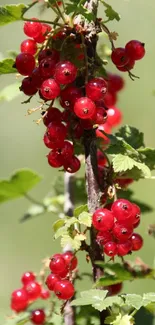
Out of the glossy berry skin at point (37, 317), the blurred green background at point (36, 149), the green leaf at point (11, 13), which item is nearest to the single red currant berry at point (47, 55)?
the green leaf at point (11, 13)

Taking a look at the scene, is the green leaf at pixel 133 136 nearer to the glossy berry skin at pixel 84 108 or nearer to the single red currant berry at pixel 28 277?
the glossy berry skin at pixel 84 108

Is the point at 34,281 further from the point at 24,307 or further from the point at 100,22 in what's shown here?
the point at 100,22

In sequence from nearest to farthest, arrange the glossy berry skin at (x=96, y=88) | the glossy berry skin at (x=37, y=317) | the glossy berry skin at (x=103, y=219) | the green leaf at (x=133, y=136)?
the glossy berry skin at (x=103, y=219) → the glossy berry skin at (x=96, y=88) → the glossy berry skin at (x=37, y=317) → the green leaf at (x=133, y=136)

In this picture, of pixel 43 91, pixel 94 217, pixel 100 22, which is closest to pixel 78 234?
pixel 94 217

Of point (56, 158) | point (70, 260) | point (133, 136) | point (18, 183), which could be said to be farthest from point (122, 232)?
point (18, 183)

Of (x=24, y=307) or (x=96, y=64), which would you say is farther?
(x=24, y=307)

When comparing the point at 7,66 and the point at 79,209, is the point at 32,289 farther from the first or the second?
the point at 7,66
